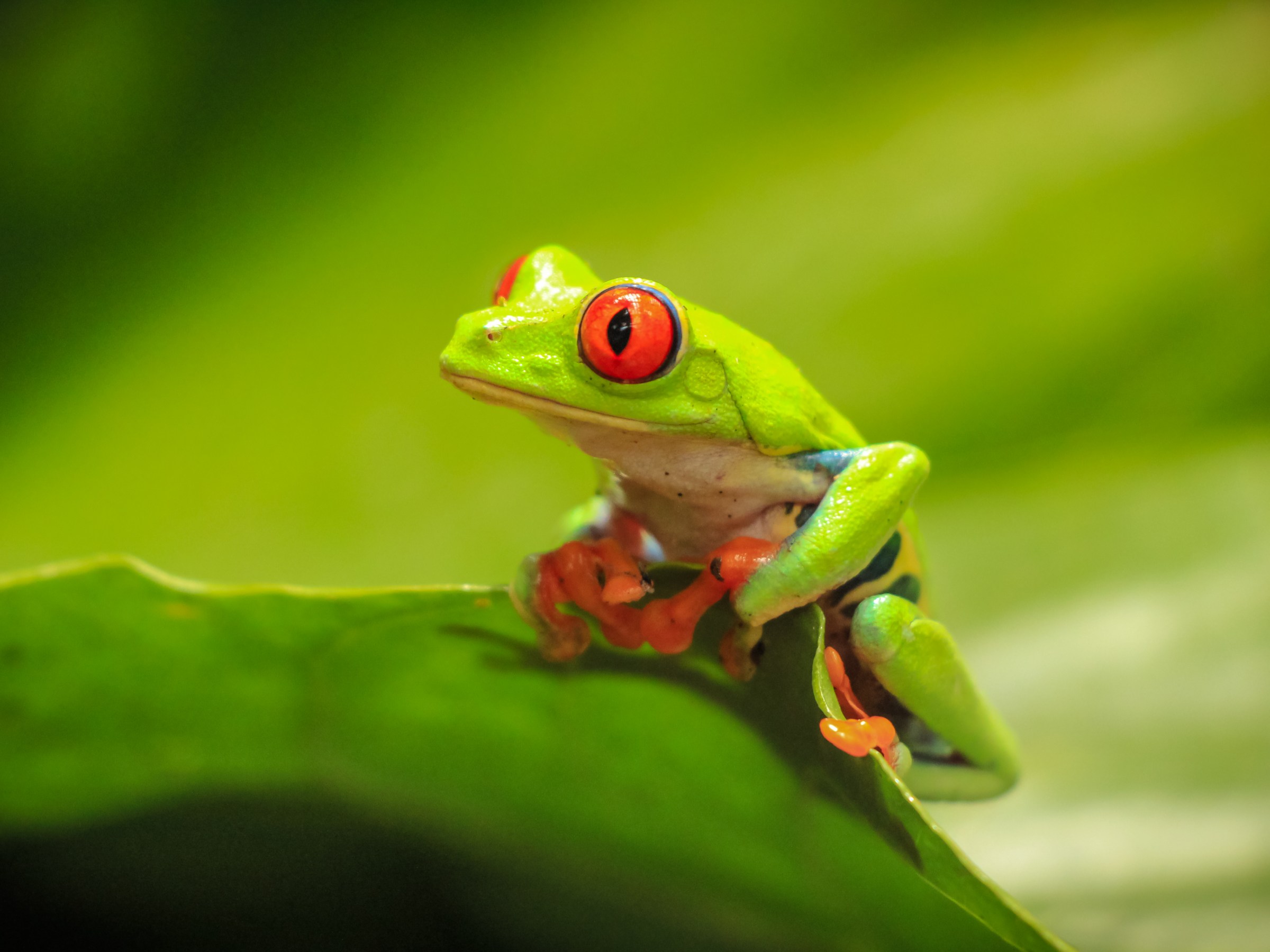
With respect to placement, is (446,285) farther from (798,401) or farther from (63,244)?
(798,401)

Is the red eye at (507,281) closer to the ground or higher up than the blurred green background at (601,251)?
closer to the ground

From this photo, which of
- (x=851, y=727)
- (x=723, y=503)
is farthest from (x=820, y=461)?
(x=851, y=727)

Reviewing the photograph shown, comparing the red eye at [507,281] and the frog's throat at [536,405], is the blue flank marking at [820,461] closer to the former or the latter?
the frog's throat at [536,405]

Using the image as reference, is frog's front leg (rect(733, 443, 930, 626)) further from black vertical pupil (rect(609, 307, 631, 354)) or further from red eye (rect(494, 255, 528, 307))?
red eye (rect(494, 255, 528, 307))

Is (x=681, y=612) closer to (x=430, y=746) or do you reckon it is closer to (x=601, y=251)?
(x=430, y=746)

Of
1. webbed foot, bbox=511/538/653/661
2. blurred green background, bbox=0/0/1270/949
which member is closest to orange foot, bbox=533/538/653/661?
webbed foot, bbox=511/538/653/661

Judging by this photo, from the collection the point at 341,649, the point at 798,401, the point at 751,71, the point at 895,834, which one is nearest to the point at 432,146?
the point at 751,71

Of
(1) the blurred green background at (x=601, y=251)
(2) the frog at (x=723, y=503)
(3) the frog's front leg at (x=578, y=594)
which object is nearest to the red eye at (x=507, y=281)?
(2) the frog at (x=723, y=503)
